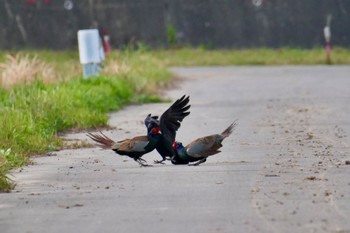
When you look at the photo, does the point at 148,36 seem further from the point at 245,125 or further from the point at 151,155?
the point at 151,155

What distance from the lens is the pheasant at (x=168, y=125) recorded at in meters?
12.0

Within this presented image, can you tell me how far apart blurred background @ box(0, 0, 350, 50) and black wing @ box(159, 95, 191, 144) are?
28.3m

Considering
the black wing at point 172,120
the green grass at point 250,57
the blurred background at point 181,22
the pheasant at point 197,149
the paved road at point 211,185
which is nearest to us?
the paved road at point 211,185

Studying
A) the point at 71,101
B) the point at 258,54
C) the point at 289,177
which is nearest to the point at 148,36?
the point at 258,54

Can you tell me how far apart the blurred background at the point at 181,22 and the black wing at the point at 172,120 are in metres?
28.3

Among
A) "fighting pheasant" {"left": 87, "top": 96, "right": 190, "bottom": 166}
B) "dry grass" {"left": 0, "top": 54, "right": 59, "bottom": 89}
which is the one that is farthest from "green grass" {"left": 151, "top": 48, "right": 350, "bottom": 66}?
"fighting pheasant" {"left": 87, "top": 96, "right": 190, "bottom": 166}

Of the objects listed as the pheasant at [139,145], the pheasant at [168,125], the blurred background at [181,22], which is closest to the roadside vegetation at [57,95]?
the pheasant at [139,145]

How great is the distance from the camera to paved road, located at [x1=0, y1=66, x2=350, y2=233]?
879cm

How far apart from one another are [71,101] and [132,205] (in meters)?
9.65

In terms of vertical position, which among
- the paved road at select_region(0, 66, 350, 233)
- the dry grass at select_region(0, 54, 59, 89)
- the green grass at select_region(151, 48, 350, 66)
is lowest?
the green grass at select_region(151, 48, 350, 66)

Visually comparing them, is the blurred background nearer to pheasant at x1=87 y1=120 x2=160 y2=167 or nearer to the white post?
the white post

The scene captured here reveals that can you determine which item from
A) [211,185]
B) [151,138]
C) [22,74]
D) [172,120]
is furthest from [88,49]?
[211,185]

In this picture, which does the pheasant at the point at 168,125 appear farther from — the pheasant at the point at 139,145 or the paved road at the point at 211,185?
the paved road at the point at 211,185

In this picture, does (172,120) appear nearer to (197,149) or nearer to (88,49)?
(197,149)
